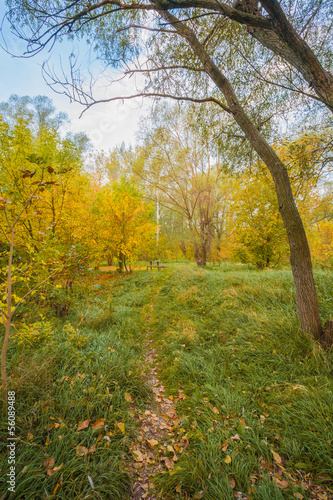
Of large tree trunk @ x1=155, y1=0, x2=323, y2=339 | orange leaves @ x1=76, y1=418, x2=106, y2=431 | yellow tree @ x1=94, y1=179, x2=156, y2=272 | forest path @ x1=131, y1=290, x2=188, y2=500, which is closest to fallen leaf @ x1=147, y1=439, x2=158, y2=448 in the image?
forest path @ x1=131, y1=290, x2=188, y2=500

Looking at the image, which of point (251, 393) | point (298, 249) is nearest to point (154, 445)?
point (251, 393)

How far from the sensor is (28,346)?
2695mm

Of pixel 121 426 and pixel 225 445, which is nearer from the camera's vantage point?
pixel 225 445

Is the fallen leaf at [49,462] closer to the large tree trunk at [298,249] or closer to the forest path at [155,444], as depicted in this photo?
the forest path at [155,444]

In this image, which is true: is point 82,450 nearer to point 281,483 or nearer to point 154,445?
point 154,445

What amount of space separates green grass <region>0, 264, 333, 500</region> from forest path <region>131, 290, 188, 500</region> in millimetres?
86

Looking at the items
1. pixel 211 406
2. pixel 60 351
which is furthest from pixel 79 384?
pixel 211 406

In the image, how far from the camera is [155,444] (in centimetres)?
207

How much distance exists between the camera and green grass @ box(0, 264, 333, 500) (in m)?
1.56

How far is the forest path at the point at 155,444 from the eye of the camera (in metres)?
1.72

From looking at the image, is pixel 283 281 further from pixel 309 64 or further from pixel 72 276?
pixel 72 276

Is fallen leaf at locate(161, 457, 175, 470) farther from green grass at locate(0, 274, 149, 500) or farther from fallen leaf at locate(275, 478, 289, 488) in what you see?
fallen leaf at locate(275, 478, 289, 488)

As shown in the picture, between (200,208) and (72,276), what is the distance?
11.0m

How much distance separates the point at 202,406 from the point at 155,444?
69 centimetres
